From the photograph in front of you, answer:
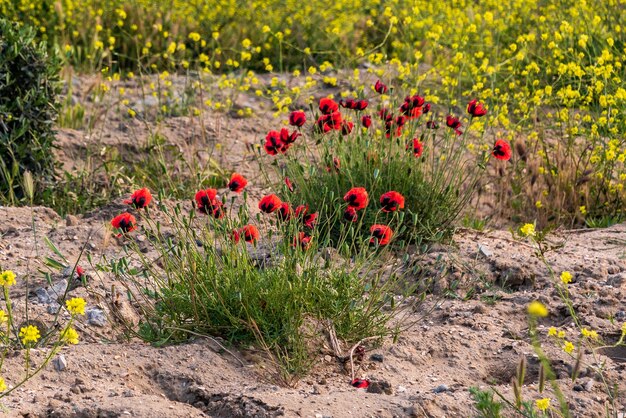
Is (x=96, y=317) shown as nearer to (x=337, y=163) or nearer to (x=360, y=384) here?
(x=360, y=384)

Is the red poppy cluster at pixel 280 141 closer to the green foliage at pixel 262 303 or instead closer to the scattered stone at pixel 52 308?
the green foliage at pixel 262 303

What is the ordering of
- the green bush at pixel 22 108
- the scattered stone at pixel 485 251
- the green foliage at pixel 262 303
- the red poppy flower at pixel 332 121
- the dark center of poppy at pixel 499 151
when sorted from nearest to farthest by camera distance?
1. the green foliage at pixel 262 303
2. the dark center of poppy at pixel 499 151
3. the red poppy flower at pixel 332 121
4. the scattered stone at pixel 485 251
5. the green bush at pixel 22 108

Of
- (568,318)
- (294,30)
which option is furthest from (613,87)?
(294,30)

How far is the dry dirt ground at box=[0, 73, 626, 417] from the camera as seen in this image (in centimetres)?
292

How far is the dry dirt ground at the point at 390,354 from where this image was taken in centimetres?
292

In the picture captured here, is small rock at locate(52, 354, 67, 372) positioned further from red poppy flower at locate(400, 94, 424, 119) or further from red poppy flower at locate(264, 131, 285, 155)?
red poppy flower at locate(400, 94, 424, 119)

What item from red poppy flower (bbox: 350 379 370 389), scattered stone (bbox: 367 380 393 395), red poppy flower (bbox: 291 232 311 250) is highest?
red poppy flower (bbox: 291 232 311 250)

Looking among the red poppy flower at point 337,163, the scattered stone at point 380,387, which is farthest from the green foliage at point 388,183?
the scattered stone at point 380,387

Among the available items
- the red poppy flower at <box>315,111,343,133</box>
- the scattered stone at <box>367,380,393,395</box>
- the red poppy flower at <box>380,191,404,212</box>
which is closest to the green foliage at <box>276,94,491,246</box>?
the red poppy flower at <box>315,111,343,133</box>

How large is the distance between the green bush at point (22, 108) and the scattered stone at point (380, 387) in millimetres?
2393

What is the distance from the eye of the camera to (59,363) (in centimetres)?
313

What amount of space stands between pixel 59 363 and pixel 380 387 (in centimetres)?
99

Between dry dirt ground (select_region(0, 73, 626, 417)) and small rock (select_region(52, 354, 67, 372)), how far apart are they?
0.7 inches

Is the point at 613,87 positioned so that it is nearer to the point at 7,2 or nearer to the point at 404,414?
the point at 404,414
